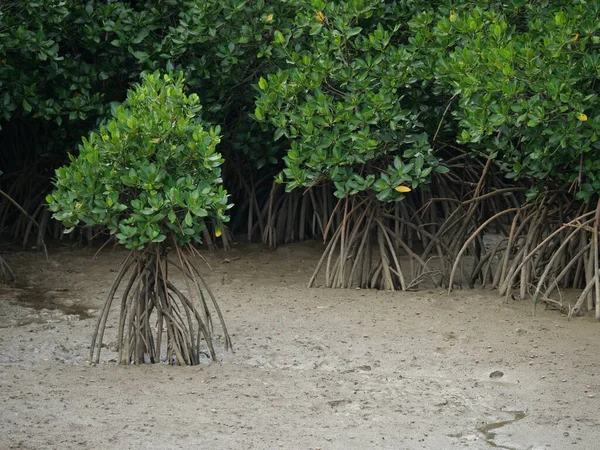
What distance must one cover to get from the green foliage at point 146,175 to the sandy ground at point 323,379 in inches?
35.2

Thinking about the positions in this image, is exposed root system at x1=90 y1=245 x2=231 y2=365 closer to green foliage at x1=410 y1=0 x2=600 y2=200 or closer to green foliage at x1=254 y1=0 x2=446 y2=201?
green foliage at x1=254 y1=0 x2=446 y2=201

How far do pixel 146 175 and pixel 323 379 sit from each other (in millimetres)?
1548

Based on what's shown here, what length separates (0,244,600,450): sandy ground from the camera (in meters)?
5.36

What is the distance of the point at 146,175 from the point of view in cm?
618

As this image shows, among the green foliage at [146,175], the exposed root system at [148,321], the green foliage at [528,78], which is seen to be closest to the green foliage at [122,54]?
the green foliage at [528,78]

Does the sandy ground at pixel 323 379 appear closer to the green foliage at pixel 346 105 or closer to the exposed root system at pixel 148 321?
the exposed root system at pixel 148 321

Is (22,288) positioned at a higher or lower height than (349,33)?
lower

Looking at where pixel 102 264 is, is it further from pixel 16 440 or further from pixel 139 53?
pixel 16 440

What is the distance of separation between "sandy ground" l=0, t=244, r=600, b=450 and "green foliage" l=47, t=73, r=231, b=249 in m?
0.89

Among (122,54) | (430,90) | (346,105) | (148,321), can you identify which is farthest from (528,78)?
(122,54)

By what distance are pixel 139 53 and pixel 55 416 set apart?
4.23 metres

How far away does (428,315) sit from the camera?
755 centimetres

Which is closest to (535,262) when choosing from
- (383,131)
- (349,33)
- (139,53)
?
(383,131)

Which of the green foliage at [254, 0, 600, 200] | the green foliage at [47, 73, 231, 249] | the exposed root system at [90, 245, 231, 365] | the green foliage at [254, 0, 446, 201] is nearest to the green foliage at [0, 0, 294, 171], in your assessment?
the green foliage at [254, 0, 600, 200]
